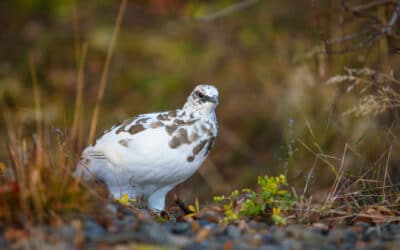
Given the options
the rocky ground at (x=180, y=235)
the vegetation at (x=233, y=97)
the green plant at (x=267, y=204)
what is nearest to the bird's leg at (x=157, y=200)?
the vegetation at (x=233, y=97)

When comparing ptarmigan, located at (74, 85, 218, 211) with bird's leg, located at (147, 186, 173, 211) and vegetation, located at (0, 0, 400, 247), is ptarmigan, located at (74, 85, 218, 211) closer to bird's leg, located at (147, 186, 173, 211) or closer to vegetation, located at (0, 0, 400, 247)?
bird's leg, located at (147, 186, 173, 211)

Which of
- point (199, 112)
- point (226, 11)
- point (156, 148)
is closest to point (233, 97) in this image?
point (226, 11)

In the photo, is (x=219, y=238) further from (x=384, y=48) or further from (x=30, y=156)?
(x=384, y=48)

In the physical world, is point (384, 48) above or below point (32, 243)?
above

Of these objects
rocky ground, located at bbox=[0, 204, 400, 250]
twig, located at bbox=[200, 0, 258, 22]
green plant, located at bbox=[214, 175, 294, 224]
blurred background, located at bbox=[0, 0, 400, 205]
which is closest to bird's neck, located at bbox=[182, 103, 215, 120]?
green plant, located at bbox=[214, 175, 294, 224]

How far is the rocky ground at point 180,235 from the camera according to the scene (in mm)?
2573

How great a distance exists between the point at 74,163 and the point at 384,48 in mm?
2993

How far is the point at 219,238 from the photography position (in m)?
2.79

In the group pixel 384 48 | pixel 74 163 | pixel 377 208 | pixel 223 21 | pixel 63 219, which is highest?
pixel 223 21

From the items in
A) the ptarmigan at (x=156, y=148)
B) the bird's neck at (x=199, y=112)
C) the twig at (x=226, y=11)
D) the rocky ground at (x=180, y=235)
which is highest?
the twig at (x=226, y=11)

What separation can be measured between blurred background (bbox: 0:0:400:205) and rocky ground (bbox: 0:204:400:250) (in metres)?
1.83

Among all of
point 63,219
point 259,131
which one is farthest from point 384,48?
point 63,219

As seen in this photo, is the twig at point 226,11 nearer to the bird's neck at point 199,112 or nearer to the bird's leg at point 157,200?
the bird's neck at point 199,112

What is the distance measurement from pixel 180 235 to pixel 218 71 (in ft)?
16.7
